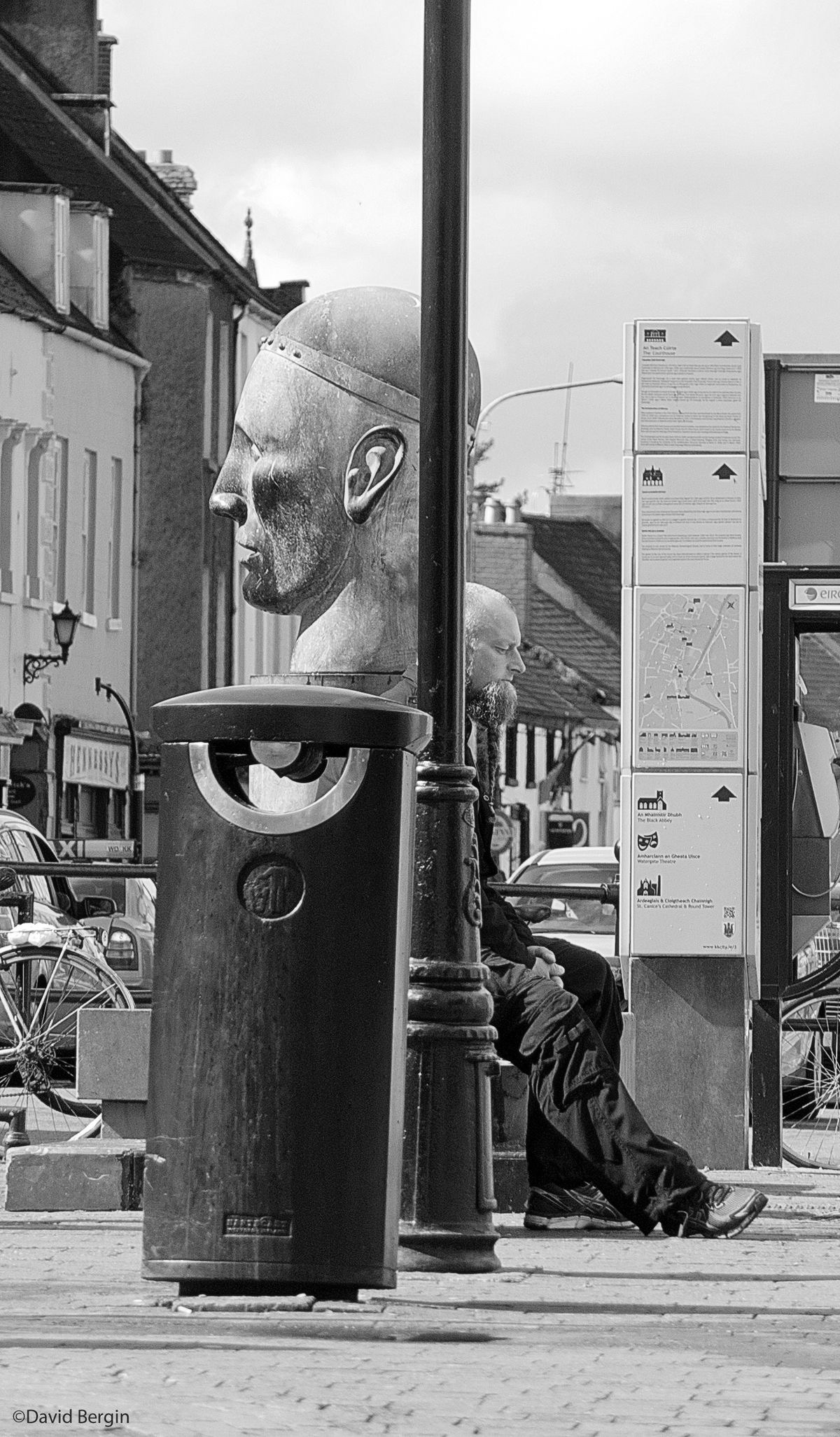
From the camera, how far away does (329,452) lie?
9117 mm

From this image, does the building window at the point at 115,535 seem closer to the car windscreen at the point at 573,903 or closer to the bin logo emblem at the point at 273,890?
the car windscreen at the point at 573,903

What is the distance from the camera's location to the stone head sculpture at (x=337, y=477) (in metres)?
9.09

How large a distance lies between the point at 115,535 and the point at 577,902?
24299mm

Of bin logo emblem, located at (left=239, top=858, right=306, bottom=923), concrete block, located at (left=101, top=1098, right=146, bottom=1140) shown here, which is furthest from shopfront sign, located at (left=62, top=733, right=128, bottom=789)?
bin logo emblem, located at (left=239, top=858, right=306, bottom=923)

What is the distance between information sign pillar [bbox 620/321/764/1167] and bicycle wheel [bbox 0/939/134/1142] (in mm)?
3161

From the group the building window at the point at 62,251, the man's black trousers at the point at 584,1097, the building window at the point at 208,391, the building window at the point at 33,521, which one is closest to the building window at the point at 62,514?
the building window at the point at 33,521

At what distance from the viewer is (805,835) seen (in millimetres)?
11781

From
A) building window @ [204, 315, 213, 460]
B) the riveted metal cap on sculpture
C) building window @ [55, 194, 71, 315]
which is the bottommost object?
the riveted metal cap on sculpture

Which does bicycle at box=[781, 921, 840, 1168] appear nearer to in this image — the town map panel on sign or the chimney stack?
the town map panel on sign

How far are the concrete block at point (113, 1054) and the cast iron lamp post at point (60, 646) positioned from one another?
2839 cm

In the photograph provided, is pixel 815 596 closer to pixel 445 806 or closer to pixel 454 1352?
pixel 445 806

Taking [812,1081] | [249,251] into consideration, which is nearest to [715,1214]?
[812,1081]

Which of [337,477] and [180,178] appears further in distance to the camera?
[180,178]

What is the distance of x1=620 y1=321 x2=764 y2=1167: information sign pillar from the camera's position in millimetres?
11000
